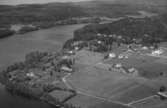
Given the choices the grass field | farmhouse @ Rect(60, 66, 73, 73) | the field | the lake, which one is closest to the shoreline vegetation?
farmhouse @ Rect(60, 66, 73, 73)

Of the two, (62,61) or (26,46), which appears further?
(26,46)

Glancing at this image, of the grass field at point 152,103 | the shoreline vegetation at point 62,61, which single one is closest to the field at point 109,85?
the grass field at point 152,103

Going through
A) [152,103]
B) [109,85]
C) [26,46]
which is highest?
[152,103]

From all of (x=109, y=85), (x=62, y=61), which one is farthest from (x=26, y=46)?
(x=109, y=85)

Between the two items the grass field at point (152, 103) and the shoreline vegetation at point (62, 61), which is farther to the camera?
the shoreline vegetation at point (62, 61)

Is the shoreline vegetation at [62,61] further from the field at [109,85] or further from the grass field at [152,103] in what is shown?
the grass field at [152,103]

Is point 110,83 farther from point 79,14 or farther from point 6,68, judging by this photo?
point 79,14

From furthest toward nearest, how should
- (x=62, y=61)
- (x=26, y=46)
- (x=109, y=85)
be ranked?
(x=26, y=46)
(x=62, y=61)
(x=109, y=85)

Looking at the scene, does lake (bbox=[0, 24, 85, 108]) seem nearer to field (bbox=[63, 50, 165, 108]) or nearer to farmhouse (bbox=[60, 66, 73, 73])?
field (bbox=[63, 50, 165, 108])

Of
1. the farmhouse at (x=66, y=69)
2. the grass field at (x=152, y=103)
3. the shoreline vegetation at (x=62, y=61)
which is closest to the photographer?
the grass field at (x=152, y=103)

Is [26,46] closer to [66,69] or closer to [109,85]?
[66,69]
